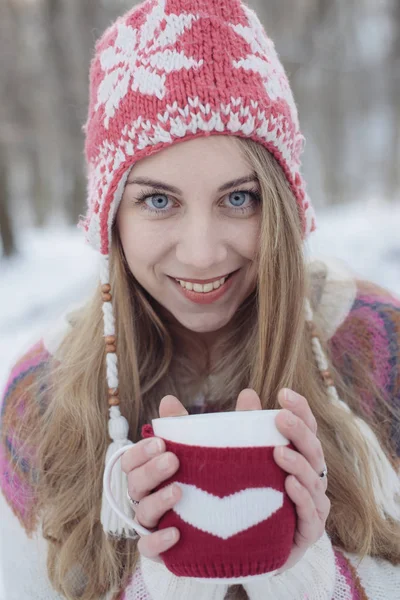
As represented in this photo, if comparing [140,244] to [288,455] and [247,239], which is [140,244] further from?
[288,455]

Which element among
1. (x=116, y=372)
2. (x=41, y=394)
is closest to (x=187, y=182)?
(x=116, y=372)

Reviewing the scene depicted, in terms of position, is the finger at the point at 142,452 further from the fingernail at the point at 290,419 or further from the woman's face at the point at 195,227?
the woman's face at the point at 195,227

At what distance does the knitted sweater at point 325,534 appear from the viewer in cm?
103

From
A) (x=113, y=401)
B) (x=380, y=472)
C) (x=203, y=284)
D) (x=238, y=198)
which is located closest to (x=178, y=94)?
(x=238, y=198)

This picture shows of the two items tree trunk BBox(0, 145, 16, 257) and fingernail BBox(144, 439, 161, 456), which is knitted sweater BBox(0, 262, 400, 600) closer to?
fingernail BBox(144, 439, 161, 456)

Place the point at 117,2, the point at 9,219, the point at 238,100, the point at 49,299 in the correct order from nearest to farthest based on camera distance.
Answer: the point at 238,100, the point at 49,299, the point at 9,219, the point at 117,2

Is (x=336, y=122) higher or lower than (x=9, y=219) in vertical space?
higher

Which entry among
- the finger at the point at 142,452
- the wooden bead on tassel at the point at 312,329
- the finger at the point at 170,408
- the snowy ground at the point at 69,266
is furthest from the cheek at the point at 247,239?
the snowy ground at the point at 69,266

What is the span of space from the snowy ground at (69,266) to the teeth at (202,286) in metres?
1.87

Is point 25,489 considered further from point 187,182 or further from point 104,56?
point 104,56

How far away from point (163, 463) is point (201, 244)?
476 mm

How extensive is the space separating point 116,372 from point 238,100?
2.27 ft

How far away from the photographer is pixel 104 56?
4.02ft

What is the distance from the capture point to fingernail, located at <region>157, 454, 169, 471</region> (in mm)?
744
